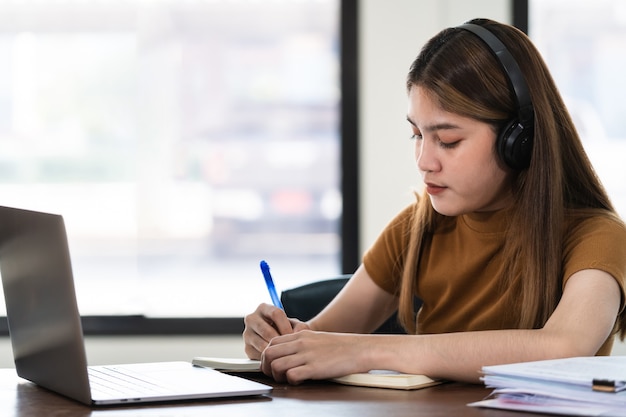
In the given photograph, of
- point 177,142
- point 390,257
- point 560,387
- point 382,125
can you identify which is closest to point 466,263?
point 390,257

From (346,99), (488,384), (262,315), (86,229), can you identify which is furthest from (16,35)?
(488,384)

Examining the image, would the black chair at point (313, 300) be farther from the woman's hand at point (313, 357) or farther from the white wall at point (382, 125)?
the white wall at point (382, 125)

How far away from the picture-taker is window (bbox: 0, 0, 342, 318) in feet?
10.9

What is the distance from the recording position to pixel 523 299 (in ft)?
5.04

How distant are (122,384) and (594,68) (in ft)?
8.31

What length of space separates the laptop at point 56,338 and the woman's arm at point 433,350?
80 millimetres

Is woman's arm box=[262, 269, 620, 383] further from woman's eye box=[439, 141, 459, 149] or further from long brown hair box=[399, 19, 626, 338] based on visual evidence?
woman's eye box=[439, 141, 459, 149]

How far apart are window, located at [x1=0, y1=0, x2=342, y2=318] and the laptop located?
2006 millimetres

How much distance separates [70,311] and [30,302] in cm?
16

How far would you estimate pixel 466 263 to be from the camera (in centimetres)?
171

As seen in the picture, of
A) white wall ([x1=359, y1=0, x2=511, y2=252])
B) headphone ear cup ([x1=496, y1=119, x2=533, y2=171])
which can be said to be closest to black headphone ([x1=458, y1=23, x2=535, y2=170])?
headphone ear cup ([x1=496, y1=119, x2=533, y2=171])

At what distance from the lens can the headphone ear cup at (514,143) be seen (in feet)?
4.91

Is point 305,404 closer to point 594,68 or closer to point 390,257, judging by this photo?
point 390,257

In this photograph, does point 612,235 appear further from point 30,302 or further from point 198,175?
point 198,175
